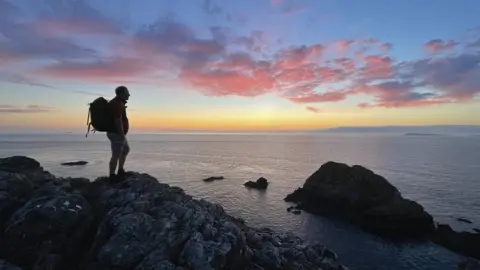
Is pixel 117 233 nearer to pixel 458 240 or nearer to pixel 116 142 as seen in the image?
pixel 116 142

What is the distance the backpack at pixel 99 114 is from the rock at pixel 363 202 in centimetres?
3193

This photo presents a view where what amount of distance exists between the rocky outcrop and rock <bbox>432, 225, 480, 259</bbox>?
23.8m

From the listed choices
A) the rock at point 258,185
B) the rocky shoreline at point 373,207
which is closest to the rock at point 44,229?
the rocky shoreline at point 373,207

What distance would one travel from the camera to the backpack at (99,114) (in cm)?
1236

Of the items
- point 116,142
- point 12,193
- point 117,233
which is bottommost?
point 117,233

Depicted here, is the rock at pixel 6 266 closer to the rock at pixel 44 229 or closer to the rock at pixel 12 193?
the rock at pixel 44 229

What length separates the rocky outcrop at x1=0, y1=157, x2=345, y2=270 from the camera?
31.5 feet

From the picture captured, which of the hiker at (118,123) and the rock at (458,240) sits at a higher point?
the hiker at (118,123)

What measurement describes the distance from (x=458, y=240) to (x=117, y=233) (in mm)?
33466

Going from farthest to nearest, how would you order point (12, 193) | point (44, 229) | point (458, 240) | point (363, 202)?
point (363, 202)
point (458, 240)
point (12, 193)
point (44, 229)

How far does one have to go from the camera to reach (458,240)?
3053 cm

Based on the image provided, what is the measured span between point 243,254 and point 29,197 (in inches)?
326

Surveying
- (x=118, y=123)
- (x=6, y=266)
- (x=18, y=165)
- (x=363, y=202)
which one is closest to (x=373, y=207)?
(x=363, y=202)

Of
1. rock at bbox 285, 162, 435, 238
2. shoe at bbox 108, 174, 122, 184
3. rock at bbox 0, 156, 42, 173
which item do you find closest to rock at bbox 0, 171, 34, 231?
rock at bbox 0, 156, 42, 173
